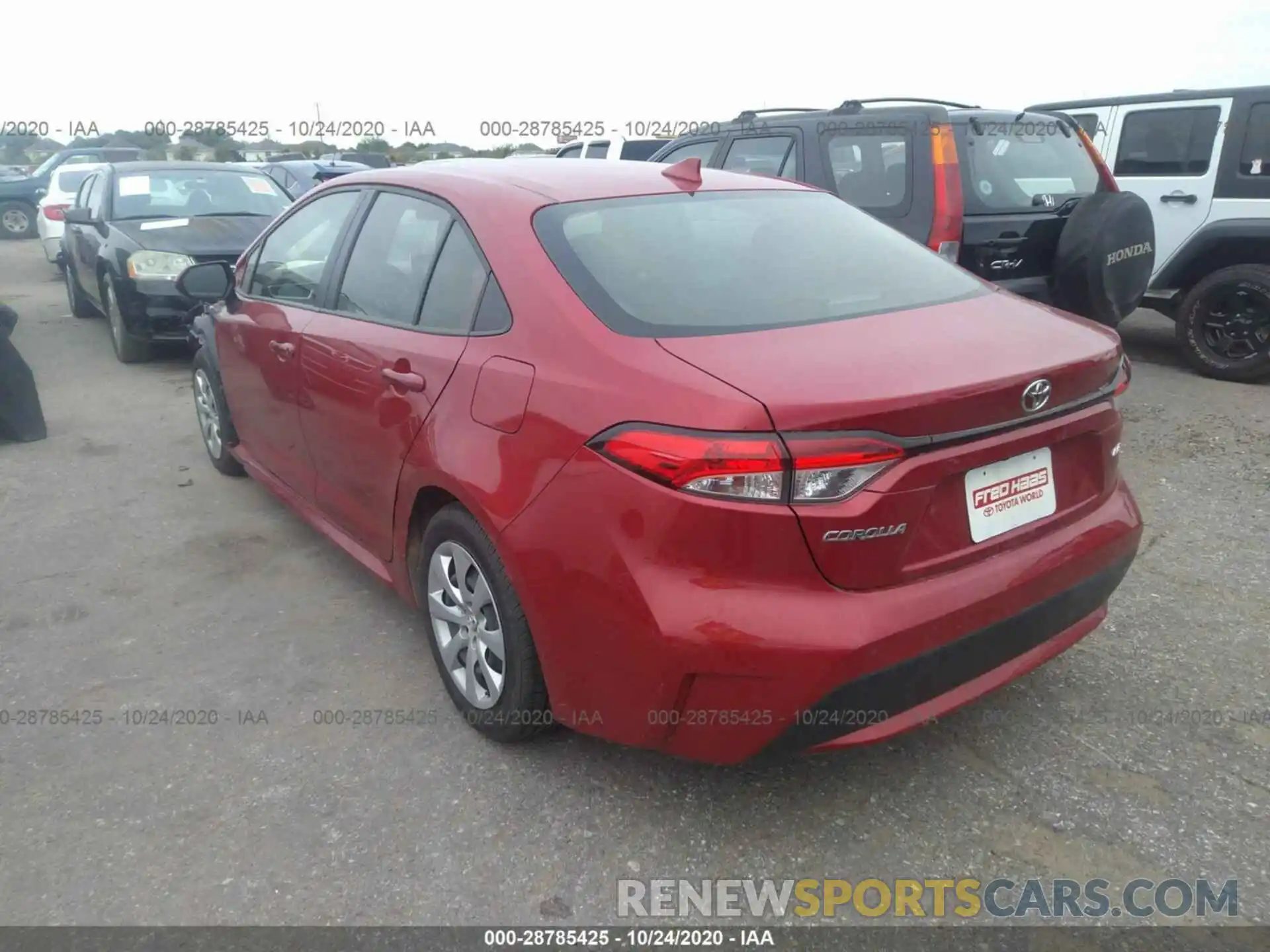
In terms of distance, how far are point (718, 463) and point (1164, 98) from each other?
701 cm

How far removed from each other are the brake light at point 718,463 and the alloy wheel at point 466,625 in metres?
0.77

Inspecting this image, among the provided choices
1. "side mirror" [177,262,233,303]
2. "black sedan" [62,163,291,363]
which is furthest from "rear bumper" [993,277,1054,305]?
"black sedan" [62,163,291,363]

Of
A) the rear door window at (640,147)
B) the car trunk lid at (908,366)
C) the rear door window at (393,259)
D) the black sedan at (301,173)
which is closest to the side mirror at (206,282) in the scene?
the rear door window at (393,259)

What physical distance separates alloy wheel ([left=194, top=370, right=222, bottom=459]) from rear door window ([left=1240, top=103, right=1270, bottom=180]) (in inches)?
267

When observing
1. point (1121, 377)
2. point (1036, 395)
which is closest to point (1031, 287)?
point (1121, 377)

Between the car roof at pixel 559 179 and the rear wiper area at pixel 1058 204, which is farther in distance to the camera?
the rear wiper area at pixel 1058 204

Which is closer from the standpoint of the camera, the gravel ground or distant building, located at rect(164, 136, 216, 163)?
the gravel ground

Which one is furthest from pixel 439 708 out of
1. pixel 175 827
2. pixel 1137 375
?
pixel 1137 375

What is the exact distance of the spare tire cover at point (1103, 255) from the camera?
538 cm

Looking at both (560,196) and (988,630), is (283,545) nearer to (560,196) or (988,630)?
(560,196)

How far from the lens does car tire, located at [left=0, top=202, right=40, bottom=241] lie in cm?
1886

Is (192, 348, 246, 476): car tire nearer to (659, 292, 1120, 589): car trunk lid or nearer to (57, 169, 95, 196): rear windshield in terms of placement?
(659, 292, 1120, 589): car trunk lid

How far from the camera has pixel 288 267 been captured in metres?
3.95

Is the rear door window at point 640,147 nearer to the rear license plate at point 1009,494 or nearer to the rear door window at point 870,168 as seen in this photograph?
the rear door window at point 870,168
